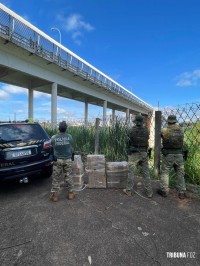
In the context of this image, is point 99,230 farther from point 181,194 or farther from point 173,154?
point 173,154

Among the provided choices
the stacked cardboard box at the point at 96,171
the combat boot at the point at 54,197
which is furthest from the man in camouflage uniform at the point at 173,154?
the combat boot at the point at 54,197

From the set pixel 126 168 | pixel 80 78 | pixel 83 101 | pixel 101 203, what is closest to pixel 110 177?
pixel 126 168

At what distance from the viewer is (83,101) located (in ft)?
118

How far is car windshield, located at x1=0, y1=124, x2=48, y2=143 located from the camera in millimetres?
4867

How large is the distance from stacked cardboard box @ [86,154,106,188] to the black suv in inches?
44.7

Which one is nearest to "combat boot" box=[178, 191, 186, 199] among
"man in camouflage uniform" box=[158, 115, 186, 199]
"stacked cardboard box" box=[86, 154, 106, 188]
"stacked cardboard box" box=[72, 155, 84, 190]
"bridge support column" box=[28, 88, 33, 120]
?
"man in camouflage uniform" box=[158, 115, 186, 199]

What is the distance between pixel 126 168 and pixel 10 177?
8.85 feet

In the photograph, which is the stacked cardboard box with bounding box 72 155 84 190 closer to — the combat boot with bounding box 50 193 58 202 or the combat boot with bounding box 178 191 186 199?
the combat boot with bounding box 50 193 58 202

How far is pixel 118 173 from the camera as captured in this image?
5.17 metres

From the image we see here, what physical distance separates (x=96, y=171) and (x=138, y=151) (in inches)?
46.5

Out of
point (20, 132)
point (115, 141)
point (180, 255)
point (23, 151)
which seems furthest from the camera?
point (115, 141)

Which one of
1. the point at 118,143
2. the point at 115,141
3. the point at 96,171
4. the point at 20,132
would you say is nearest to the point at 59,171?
the point at 96,171

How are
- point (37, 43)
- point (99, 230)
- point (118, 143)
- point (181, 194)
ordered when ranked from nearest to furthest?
point (99, 230) → point (181, 194) → point (118, 143) → point (37, 43)

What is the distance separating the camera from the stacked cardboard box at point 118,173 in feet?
17.0
